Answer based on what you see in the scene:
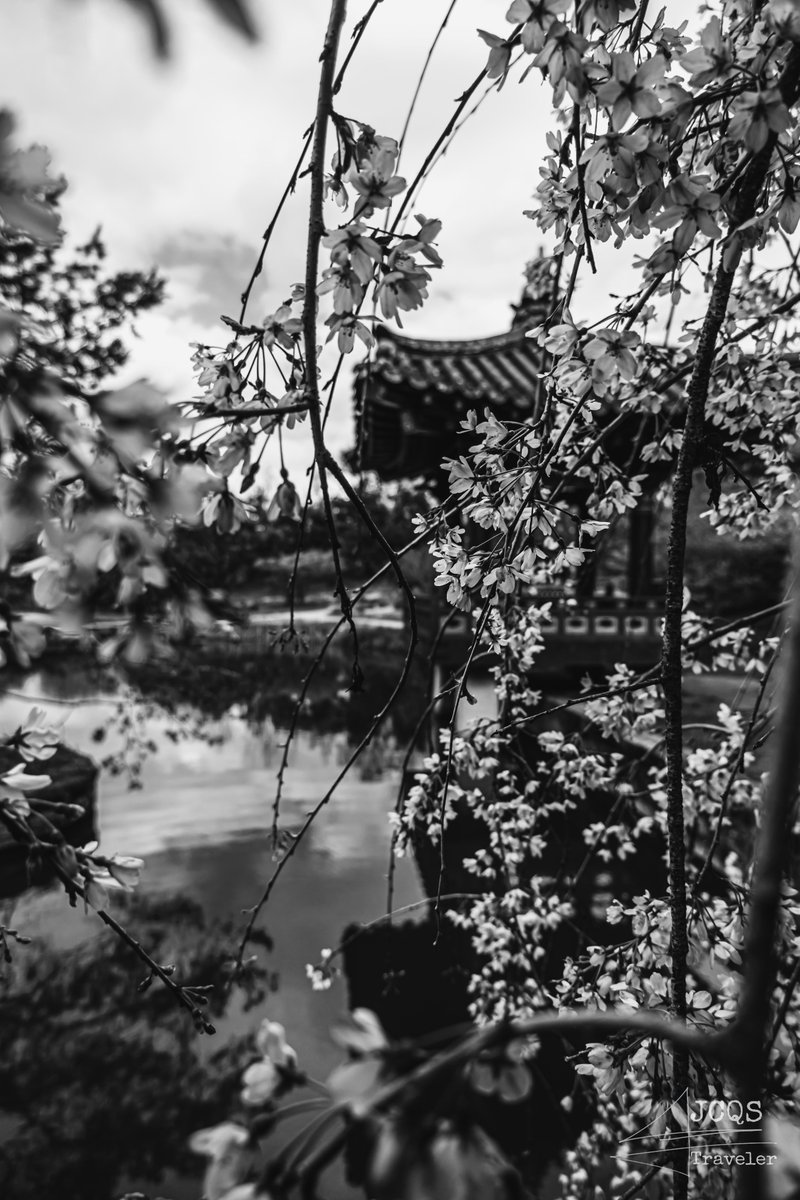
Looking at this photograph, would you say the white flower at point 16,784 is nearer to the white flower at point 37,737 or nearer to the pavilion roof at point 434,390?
the white flower at point 37,737

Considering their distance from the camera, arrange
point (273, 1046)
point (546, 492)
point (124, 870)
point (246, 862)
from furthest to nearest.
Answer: point (246, 862)
point (546, 492)
point (124, 870)
point (273, 1046)

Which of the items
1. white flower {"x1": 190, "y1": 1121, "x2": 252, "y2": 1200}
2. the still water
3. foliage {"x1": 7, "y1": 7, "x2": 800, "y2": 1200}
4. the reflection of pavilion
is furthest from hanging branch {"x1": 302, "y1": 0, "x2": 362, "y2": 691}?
the reflection of pavilion

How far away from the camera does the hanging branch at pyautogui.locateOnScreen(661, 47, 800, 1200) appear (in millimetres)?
883

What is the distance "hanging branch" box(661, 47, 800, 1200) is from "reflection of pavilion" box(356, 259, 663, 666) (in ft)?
11.2

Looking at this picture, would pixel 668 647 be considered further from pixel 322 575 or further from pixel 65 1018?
pixel 322 575

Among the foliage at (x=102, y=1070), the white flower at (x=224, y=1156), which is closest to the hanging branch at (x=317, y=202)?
the white flower at (x=224, y=1156)

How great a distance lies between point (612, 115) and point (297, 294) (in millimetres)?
433

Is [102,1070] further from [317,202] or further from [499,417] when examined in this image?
[499,417]

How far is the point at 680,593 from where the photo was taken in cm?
100

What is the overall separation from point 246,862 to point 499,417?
3697 mm

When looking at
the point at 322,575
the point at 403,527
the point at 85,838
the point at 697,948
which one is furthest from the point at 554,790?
the point at 322,575

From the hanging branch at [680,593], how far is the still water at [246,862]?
1.89 metres

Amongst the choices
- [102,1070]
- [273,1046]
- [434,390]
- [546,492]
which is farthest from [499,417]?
[273,1046]

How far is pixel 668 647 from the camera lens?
1012 millimetres
